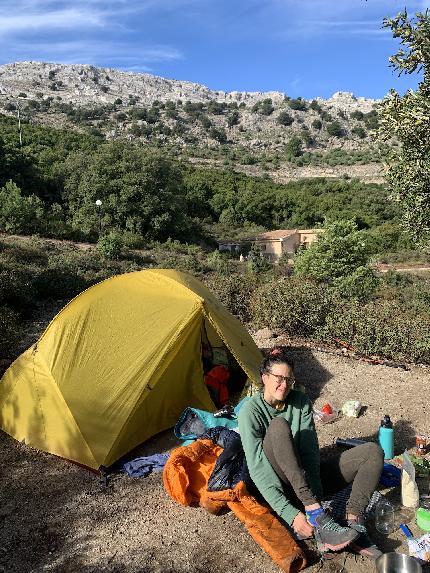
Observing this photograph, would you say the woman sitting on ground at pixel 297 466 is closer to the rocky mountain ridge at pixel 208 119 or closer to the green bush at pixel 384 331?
the green bush at pixel 384 331

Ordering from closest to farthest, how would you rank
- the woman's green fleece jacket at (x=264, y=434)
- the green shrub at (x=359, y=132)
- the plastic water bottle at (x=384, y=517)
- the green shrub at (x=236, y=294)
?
1. the woman's green fleece jacket at (x=264, y=434)
2. the plastic water bottle at (x=384, y=517)
3. the green shrub at (x=236, y=294)
4. the green shrub at (x=359, y=132)

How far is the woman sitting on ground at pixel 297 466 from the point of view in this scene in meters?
3.56

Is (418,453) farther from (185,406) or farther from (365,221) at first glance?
(365,221)

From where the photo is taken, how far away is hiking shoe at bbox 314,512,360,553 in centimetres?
340

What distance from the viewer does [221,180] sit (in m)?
53.4

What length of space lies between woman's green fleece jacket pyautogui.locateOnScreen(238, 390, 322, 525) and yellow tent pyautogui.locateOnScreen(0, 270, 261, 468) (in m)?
1.80

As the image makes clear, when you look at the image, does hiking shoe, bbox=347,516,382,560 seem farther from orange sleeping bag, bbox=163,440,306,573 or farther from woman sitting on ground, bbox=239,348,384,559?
orange sleeping bag, bbox=163,440,306,573

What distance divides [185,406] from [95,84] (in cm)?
11756

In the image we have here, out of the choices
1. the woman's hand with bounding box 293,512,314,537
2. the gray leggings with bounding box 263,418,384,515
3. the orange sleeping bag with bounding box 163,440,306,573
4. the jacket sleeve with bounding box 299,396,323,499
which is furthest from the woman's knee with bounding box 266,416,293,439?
the orange sleeping bag with bounding box 163,440,306,573

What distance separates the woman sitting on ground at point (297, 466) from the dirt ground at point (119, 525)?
13.5 inches

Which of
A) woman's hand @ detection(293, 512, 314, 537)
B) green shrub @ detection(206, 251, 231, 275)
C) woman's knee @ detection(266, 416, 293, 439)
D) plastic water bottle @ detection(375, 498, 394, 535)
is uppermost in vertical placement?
woman's knee @ detection(266, 416, 293, 439)

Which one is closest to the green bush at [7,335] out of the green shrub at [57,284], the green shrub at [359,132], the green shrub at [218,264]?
the green shrub at [57,284]

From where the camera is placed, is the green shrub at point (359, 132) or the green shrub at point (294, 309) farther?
the green shrub at point (359, 132)

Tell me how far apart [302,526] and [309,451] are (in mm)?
543
